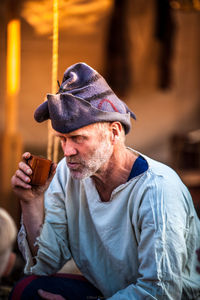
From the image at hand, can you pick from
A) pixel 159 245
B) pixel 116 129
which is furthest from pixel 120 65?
pixel 159 245

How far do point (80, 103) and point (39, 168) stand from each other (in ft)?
1.37

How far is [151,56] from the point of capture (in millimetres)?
6180

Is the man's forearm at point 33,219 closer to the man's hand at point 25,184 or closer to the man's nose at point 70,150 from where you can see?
the man's hand at point 25,184

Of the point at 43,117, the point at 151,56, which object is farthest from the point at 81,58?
the point at 43,117

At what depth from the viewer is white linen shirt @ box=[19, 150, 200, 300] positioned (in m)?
2.08

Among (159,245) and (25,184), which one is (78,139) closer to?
(25,184)

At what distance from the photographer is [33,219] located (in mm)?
2414

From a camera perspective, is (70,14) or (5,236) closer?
(5,236)

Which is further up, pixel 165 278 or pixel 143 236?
pixel 143 236

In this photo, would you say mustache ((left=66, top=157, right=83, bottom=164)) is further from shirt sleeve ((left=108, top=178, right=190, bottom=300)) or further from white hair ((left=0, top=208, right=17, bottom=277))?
white hair ((left=0, top=208, right=17, bottom=277))

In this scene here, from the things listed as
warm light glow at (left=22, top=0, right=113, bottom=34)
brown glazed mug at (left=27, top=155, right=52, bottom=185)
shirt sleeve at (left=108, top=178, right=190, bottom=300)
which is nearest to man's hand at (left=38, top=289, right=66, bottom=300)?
shirt sleeve at (left=108, top=178, right=190, bottom=300)

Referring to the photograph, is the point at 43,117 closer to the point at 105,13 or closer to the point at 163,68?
the point at 105,13

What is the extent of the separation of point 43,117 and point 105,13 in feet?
12.0

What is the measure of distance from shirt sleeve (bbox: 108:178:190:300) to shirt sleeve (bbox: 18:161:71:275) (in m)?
0.56
